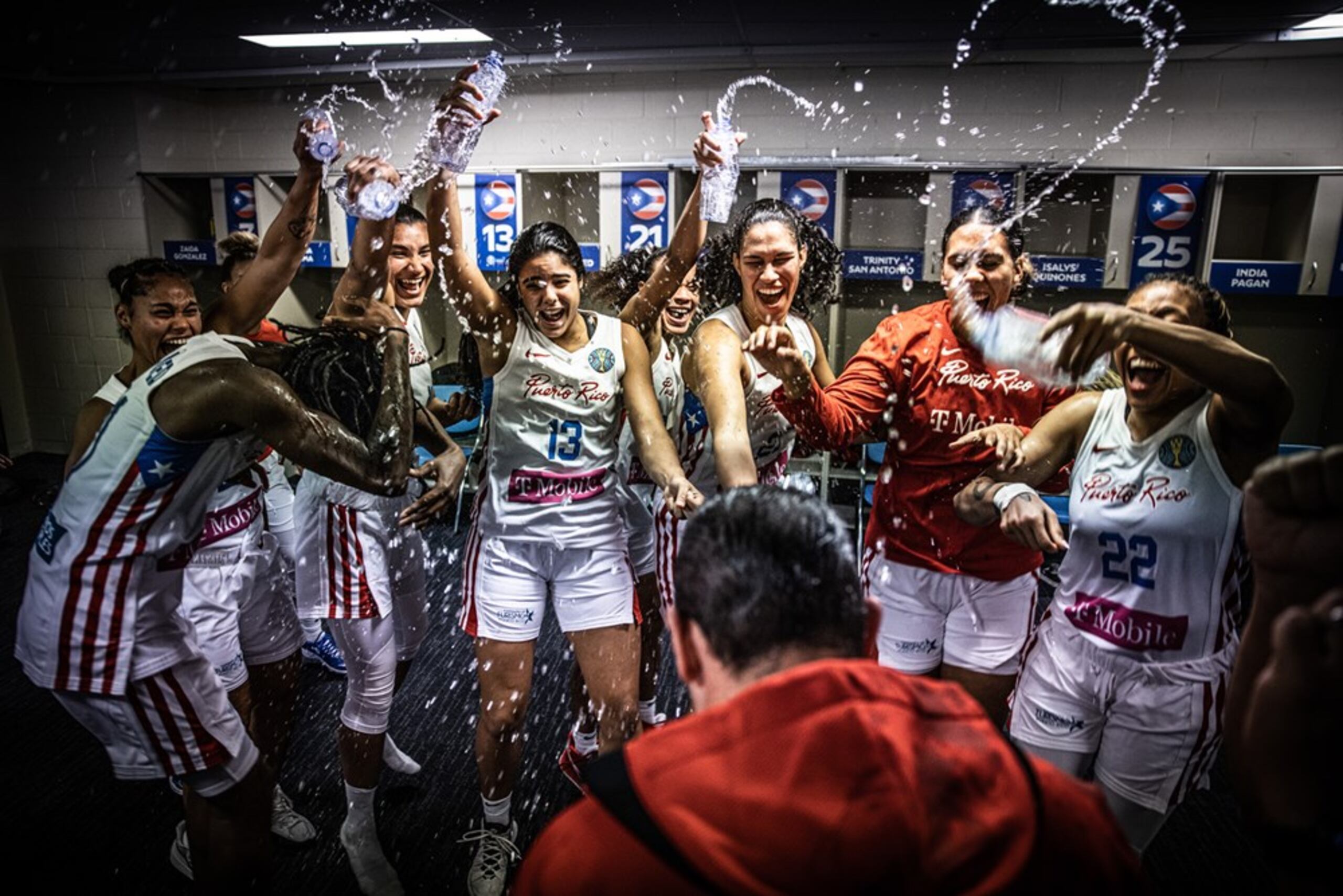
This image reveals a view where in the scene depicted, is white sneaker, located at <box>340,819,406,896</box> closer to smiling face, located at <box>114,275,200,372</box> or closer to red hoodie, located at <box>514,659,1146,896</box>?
smiling face, located at <box>114,275,200,372</box>

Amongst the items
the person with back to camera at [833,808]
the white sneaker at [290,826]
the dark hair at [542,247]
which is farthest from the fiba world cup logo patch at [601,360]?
the person with back to camera at [833,808]

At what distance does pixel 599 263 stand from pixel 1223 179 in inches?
164

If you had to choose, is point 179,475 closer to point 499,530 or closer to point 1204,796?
point 499,530

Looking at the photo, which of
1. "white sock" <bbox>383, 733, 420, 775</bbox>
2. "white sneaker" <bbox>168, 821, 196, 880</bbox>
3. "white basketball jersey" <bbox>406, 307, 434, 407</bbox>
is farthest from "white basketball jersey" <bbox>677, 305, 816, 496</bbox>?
"white sneaker" <bbox>168, 821, 196, 880</bbox>

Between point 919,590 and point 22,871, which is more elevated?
point 919,590

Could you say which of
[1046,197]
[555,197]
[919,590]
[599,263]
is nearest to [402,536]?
[919,590]

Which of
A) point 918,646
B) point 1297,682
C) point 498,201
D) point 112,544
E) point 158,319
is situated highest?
point 498,201

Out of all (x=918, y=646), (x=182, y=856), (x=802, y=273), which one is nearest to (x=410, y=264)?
(x=802, y=273)

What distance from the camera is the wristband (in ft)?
6.17

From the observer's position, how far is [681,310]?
3365 mm

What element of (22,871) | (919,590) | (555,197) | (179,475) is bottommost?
(22,871)

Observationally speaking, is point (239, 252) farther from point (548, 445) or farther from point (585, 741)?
point (585, 741)

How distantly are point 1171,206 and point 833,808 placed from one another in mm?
5738

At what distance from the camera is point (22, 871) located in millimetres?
2336
